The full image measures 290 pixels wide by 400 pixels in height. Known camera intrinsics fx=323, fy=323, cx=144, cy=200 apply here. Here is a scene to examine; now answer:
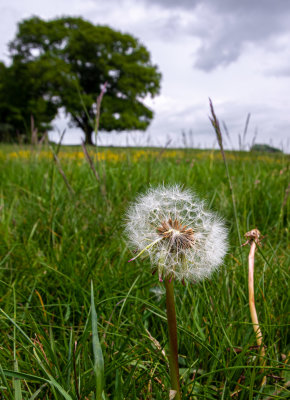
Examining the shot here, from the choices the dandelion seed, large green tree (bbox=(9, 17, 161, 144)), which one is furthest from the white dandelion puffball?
large green tree (bbox=(9, 17, 161, 144))

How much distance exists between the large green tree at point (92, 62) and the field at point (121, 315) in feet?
112

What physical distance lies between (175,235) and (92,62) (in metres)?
40.5

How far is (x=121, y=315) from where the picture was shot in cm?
139

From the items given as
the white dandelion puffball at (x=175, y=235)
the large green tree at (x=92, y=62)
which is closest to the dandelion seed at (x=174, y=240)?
the white dandelion puffball at (x=175, y=235)

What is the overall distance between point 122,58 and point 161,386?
4068 centimetres

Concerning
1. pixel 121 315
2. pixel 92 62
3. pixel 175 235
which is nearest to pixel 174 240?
pixel 175 235

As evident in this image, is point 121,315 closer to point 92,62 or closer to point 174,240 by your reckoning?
point 174,240

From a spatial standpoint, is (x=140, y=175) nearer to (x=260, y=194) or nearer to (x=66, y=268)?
(x=260, y=194)

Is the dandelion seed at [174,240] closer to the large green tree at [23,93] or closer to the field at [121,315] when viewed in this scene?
the field at [121,315]

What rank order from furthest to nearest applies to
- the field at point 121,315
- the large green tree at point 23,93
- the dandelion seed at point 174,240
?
1. the large green tree at point 23,93
2. the field at point 121,315
3. the dandelion seed at point 174,240

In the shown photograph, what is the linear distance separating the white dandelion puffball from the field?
0.09 metres

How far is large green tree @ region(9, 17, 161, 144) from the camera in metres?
35.8

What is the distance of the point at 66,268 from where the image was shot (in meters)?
1.73

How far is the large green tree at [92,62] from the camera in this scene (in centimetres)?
3575
